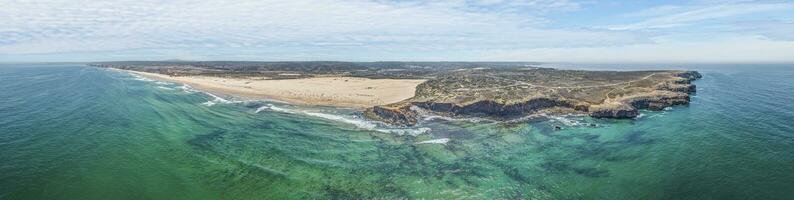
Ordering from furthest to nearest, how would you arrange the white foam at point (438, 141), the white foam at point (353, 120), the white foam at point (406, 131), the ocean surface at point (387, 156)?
the white foam at point (353, 120) → the white foam at point (406, 131) → the white foam at point (438, 141) → the ocean surface at point (387, 156)

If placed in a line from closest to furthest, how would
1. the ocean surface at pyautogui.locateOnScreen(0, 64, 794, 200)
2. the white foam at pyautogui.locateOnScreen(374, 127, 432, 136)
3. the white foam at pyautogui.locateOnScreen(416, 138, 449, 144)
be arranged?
the ocean surface at pyautogui.locateOnScreen(0, 64, 794, 200)
the white foam at pyautogui.locateOnScreen(416, 138, 449, 144)
the white foam at pyautogui.locateOnScreen(374, 127, 432, 136)

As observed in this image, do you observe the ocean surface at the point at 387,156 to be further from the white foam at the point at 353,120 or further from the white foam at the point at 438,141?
the white foam at the point at 353,120

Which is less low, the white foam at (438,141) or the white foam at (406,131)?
the white foam at (406,131)

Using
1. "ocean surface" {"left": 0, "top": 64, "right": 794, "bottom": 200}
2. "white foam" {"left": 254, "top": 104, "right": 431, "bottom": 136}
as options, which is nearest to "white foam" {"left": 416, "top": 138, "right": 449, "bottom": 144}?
"ocean surface" {"left": 0, "top": 64, "right": 794, "bottom": 200}

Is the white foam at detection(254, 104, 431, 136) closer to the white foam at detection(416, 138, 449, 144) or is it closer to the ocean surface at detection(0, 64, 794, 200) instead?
the ocean surface at detection(0, 64, 794, 200)

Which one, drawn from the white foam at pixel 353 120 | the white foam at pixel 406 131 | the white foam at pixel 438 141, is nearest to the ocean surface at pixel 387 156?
the white foam at pixel 438 141

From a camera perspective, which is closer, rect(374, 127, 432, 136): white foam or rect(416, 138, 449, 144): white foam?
rect(416, 138, 449, 144): white foam

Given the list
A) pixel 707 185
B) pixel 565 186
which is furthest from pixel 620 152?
pixel 565 186

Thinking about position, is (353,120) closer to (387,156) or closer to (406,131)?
(406,131)
